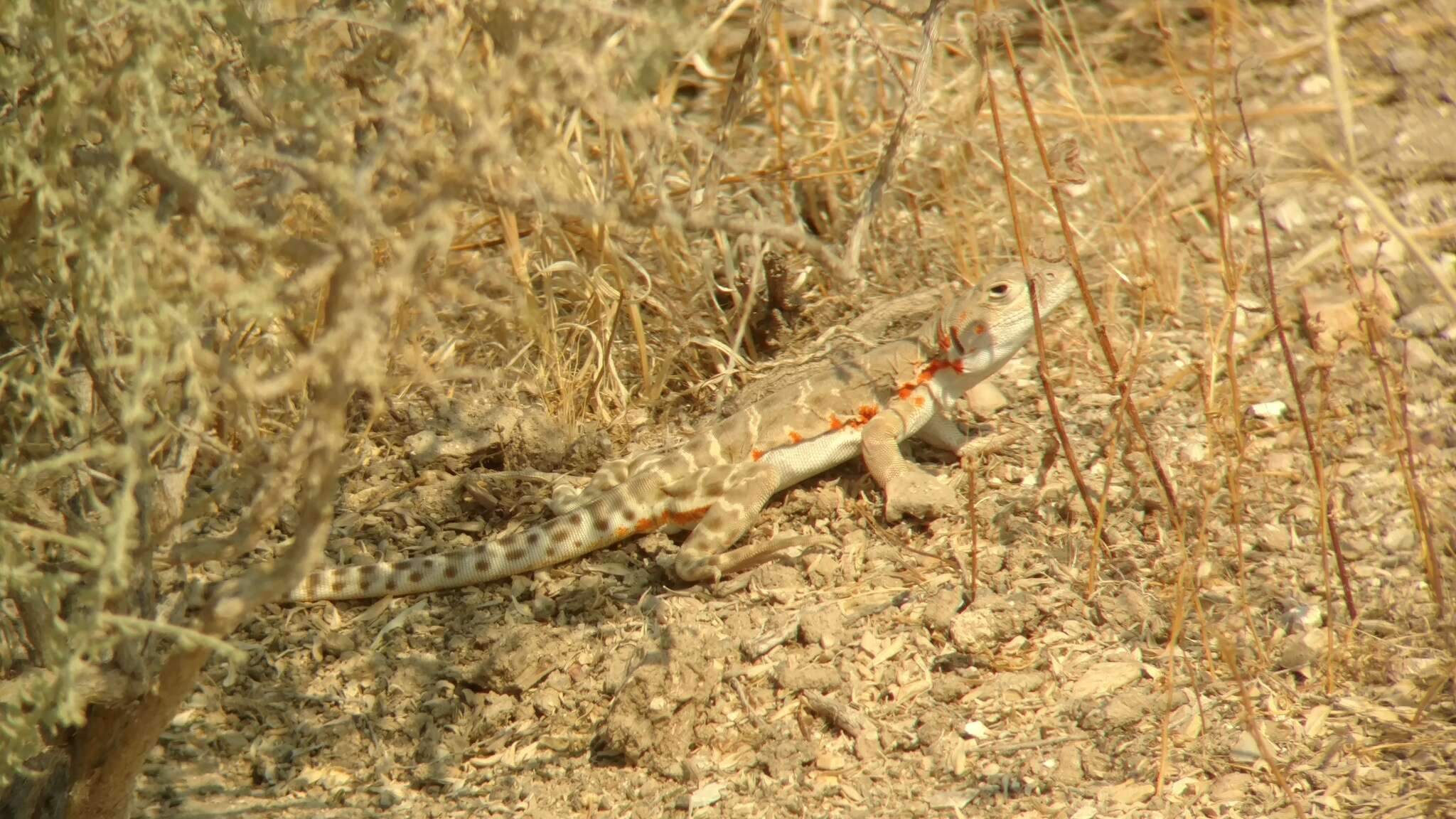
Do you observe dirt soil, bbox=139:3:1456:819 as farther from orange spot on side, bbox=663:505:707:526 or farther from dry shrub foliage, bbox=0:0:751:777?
dry shrub foliage, bbox=0:0:751:777

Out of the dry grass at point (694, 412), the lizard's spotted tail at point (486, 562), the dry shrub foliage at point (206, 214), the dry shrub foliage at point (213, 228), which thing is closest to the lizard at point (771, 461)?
the lizard's spotted tail at point (486, 562)

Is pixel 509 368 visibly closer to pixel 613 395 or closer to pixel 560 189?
pixel 613 395

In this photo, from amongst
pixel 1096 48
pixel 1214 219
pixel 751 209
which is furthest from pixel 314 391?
pixel 1096 48

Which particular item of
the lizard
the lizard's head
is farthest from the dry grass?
the lizard's head

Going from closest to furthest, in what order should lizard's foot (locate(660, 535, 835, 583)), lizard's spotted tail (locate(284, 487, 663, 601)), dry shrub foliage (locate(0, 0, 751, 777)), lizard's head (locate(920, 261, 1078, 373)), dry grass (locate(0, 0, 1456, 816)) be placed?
dry shrub foliage (locate(0, 0, 751, 777)) → dry grass (locate(0, 0, 1456, 816)) → lizard's foot (locate(660, 535, 835, 583)) → lizard's spotted tail (locate(284, 487, 663, 601)) → lizard's head (locate(920, 261, 1078, 373))

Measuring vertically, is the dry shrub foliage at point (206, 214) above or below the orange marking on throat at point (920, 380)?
above

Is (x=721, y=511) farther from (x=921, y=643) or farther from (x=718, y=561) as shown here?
(x=921, y=643)

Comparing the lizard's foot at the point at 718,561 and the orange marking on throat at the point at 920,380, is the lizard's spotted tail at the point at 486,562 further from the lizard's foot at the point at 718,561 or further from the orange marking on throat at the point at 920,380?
the orange marking on throat at the point at 920,380
